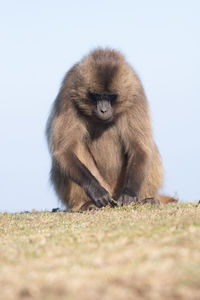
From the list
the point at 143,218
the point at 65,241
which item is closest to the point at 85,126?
the point at 143,218

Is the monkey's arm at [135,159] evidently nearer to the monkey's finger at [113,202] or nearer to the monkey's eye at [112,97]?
the monkey's finger at [113,202]

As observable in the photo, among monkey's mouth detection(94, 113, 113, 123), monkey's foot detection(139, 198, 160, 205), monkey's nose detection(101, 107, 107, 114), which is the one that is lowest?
monkey's foot detection(139, 198, 160, 205)

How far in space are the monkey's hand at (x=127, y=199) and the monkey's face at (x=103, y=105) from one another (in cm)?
107

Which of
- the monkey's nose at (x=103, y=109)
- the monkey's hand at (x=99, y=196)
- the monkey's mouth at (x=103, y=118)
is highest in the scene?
the monkey's nose at (x=103, y=109)

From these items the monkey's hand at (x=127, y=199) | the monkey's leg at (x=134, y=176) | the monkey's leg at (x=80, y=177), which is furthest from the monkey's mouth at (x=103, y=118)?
the monkey's hand at (x=127, y=199)

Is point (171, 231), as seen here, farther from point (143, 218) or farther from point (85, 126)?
point (85, 126)

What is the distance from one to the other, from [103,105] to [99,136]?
657mm

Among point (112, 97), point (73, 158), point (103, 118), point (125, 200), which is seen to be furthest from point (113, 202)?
point (112, 97)

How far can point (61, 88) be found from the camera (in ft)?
28.0

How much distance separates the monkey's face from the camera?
25.6 ft

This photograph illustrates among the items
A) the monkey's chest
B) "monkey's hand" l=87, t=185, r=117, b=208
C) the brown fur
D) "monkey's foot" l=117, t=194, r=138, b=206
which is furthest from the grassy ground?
the monkey's chest

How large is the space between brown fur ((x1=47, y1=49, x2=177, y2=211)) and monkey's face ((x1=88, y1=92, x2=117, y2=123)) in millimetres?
70

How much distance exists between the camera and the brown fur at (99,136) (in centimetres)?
796

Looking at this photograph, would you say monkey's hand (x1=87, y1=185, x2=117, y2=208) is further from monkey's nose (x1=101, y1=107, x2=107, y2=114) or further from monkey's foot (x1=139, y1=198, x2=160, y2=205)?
monkey's nose (x1=101, y1=107, x2=107, y2=114)
